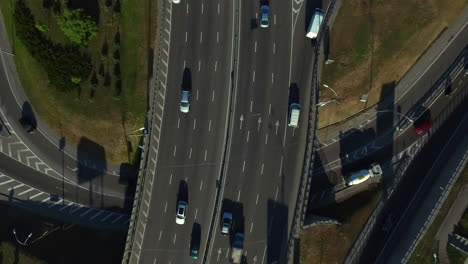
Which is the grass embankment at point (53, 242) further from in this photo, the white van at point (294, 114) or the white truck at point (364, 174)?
the white truck at point (364, 174)

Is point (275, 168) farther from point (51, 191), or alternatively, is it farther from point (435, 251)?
point (51, 191)

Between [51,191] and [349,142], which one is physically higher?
[349,142]

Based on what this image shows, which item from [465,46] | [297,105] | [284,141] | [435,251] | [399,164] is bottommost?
[435,251]

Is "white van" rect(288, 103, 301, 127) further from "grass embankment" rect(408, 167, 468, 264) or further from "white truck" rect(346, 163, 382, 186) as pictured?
"grass embankment" rect(408, 167, 468, 264)

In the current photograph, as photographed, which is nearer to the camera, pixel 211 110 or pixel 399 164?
pixel 211 110

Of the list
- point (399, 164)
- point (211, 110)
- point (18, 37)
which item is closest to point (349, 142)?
point (399, 164)

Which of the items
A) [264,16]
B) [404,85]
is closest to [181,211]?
[264,16]
